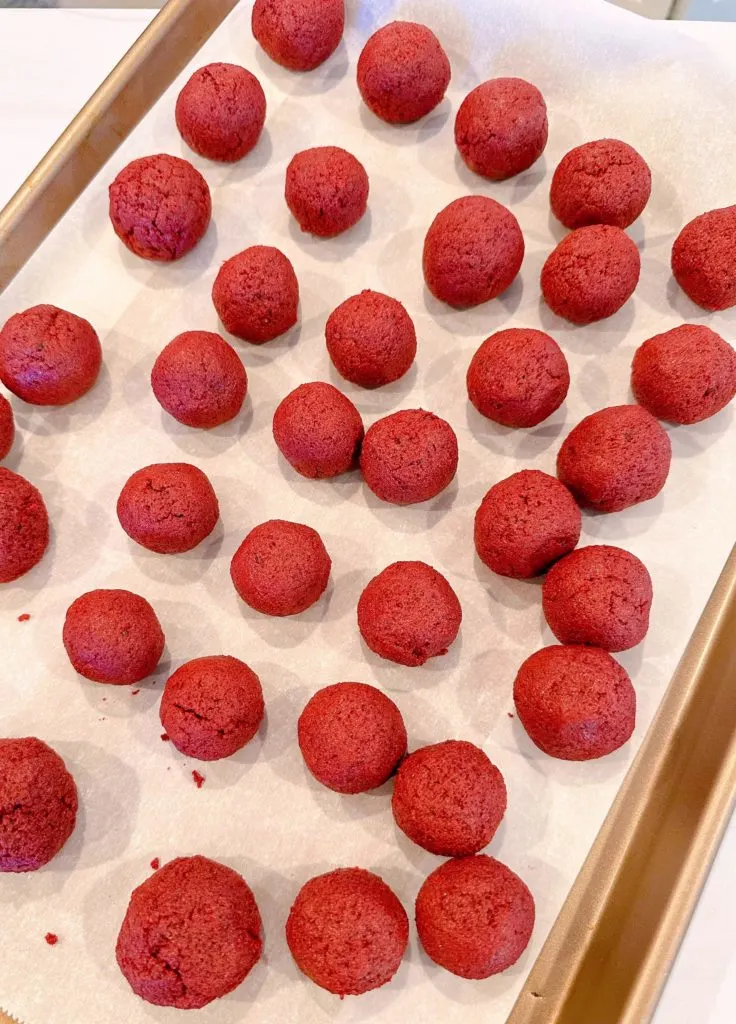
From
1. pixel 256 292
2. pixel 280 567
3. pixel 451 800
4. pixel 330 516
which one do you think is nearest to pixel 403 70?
pixel 256 292

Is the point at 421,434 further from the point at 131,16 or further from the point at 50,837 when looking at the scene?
the point at 131,16

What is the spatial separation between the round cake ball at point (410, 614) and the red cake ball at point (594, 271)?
0.62 meters

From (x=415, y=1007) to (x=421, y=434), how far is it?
97 cm

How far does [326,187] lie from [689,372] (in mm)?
789

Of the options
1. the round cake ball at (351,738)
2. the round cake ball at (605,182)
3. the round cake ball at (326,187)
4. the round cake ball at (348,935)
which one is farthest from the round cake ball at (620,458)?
the round cake ball at (348,935)

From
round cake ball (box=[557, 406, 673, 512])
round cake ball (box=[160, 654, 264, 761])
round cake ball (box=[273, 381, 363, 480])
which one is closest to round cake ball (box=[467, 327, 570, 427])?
round cake ball (box=[557, 406, 673, 512])

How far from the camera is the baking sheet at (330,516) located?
137cm

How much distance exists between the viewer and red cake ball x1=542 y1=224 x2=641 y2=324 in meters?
1.54

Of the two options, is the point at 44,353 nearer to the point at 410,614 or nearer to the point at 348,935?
the point at 410,614

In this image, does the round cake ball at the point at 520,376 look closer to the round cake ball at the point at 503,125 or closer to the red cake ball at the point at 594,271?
the red cake ball at the point at 594,271

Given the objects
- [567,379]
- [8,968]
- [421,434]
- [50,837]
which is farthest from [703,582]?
[8,968]

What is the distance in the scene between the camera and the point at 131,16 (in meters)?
2.02

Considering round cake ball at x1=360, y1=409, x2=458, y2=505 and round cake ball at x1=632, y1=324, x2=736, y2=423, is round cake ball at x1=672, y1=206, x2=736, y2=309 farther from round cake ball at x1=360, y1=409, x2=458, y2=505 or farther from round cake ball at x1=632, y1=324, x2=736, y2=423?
round cake ball at x1=360, y1=409, x2=458, y2=505

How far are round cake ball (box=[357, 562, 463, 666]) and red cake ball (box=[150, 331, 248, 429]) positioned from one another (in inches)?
18.2
